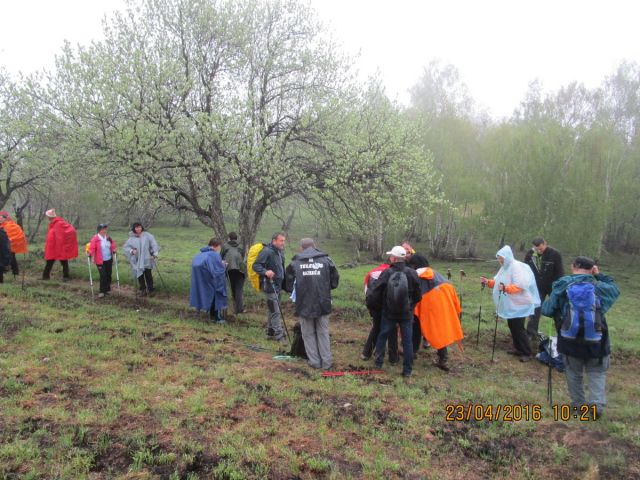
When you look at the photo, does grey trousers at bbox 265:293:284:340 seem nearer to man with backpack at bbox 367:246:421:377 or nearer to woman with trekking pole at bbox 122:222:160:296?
man with backpack at bbox 367:246:421:377

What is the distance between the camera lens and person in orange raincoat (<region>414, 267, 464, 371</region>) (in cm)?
731

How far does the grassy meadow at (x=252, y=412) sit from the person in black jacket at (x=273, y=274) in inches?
30.3

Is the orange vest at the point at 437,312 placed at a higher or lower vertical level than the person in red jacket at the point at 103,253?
lower

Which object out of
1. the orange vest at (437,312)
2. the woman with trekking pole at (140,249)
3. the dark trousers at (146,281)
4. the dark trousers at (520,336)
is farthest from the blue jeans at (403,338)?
the dark trousers at (146,281)

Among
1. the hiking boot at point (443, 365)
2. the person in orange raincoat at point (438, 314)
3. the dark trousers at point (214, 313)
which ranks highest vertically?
the person in orange raincoat at point (438, 314)

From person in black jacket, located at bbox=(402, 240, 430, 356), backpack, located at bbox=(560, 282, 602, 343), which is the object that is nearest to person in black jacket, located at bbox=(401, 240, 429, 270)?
person in black jacket, located at bbox=(402, 240, 430, 356)

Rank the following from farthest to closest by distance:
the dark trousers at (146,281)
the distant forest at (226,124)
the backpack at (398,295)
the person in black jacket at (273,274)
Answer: the dark trousers at (146,281) → the distant forest at (226,124) → the person in black jacket at (273,274) → the backpack at (398,295)

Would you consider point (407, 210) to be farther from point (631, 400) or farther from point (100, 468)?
point (100, 468)

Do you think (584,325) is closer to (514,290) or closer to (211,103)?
(514,290)

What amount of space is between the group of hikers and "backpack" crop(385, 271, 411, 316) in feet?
0.05

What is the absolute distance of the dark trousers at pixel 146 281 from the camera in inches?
463

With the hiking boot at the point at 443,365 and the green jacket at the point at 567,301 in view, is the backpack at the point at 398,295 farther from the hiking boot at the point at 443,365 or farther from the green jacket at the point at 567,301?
the green jacket at the point at 567,301

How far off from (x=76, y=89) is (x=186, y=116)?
9.01 feet

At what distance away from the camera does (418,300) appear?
22.7ft
